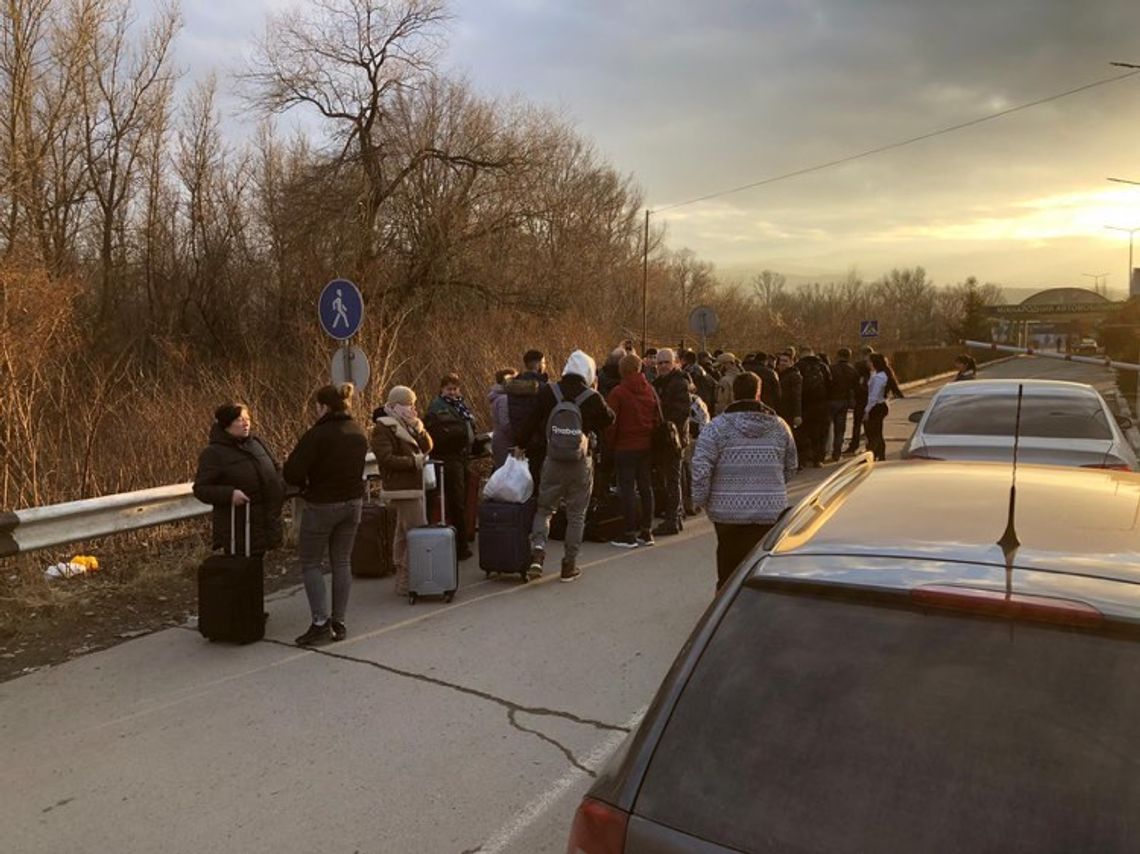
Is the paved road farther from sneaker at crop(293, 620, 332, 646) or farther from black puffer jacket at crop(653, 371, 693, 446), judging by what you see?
black puffer jacket at crop(653, 371, 693, 446)

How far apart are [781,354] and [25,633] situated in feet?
34.1

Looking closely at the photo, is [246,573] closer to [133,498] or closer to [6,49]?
[133,498]

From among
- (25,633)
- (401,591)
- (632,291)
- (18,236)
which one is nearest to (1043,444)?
(401,591)

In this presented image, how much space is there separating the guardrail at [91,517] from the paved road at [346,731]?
113 centimetres

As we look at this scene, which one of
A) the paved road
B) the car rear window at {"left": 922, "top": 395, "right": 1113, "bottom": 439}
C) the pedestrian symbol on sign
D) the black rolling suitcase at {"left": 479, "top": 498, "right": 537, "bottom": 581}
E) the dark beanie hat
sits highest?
the pedestrian symbol on sign

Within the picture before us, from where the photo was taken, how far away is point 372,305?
24250 mm

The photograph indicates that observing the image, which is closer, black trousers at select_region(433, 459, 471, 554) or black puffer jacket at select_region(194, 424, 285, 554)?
black puffer jacket at select_region(194, 424, 285, 554)

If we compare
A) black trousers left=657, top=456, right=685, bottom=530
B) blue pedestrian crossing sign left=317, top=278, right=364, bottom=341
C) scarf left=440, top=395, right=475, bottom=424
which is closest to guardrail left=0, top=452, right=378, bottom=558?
scarf left=440, top=395, right=475, bottom=424

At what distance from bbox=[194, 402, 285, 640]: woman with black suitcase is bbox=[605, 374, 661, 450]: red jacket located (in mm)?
3341

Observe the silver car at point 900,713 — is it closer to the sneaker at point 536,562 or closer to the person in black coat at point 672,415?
the sneaker at point 536,562

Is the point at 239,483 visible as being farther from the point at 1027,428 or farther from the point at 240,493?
the point at 1027,428

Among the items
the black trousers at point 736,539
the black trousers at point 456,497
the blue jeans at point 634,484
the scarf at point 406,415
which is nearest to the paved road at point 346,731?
the black trousers at point 736,539

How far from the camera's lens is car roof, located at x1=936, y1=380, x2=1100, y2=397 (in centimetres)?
724

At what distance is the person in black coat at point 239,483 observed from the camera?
18.9 ft
